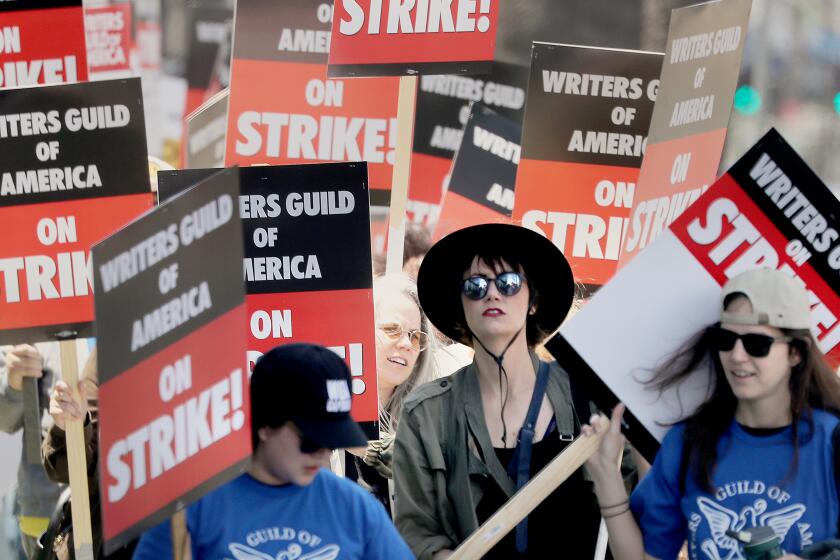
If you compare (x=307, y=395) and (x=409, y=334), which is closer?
(x=307, y=395)

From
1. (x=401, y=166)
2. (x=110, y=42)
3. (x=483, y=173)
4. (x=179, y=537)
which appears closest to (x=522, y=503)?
(x=179, y=537)

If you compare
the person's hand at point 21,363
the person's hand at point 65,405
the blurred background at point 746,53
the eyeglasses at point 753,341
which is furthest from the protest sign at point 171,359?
the blurred background at point 746,53

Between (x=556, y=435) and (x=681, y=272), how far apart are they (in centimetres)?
60

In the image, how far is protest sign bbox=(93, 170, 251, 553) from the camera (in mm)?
4000

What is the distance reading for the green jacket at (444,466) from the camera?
16.4 ft

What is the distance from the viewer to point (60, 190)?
6078 mm

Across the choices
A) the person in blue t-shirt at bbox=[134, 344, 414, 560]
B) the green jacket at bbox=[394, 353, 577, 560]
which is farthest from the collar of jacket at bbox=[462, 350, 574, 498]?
the person in blue t-shirt at bbox=[134, 344, 414, 560]

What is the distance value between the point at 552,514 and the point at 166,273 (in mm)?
1552

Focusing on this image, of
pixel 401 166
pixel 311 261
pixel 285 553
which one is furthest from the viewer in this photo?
pixel 401 166

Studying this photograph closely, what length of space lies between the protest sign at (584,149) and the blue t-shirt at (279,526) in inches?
129

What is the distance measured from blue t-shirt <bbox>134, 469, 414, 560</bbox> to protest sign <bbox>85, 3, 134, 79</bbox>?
7.24 metres

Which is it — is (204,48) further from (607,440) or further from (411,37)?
(607,440)

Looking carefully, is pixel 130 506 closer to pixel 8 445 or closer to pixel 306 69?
pixel 8 445

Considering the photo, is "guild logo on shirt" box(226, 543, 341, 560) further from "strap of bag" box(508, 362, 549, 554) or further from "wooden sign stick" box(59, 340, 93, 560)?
"wooden sign stick" box(59, 340, 93, 560)
